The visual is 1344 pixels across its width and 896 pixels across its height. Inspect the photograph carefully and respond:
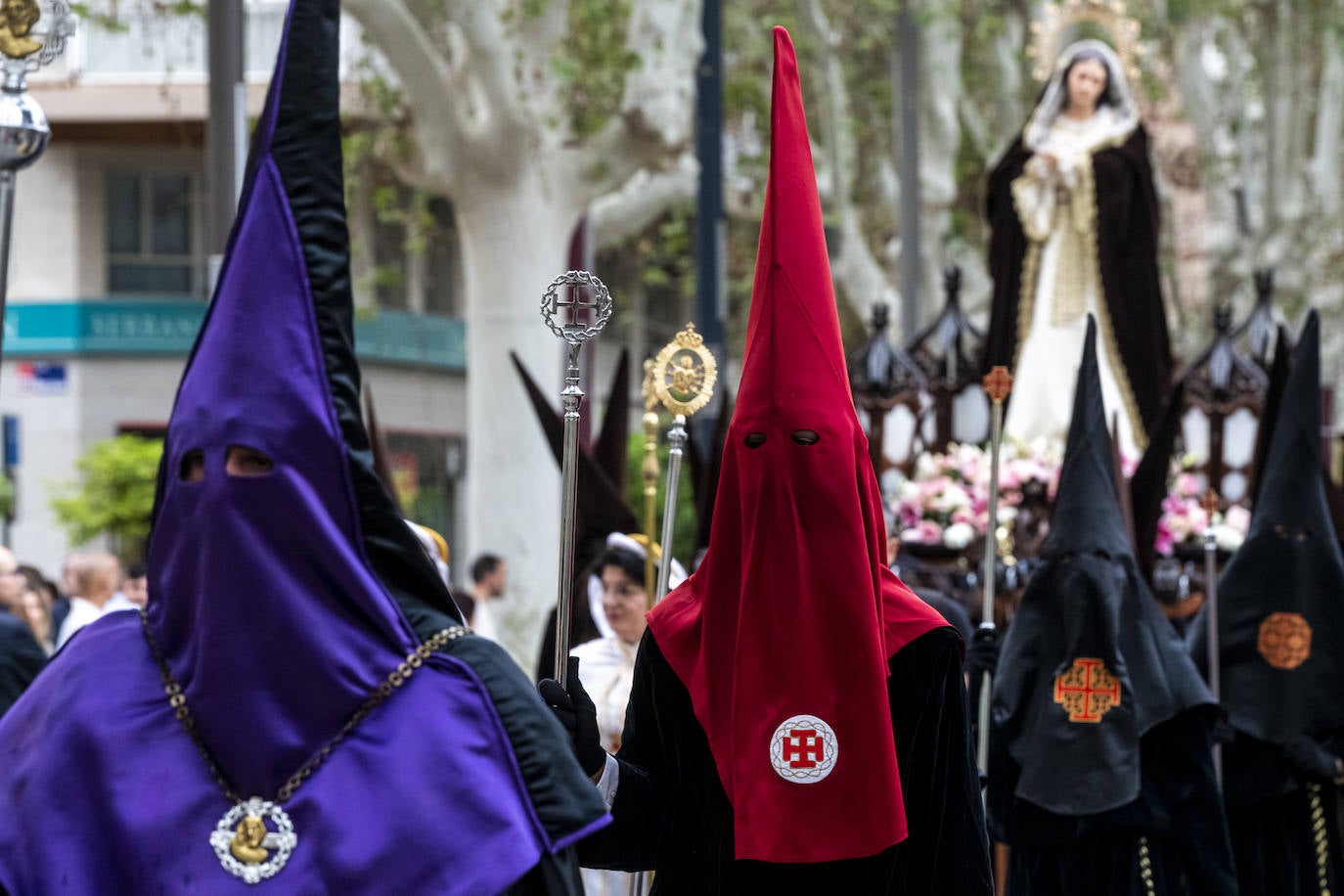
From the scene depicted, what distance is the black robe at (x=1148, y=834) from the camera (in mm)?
6543

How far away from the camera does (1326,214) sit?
23016 mm

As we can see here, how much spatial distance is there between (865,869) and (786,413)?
930 mm

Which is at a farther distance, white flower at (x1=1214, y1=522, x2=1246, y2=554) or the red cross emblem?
white flower at (x1=1214, y1=522, x2=1246, y2=554)

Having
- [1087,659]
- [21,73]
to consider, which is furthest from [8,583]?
[1087,659]

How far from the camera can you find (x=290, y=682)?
3396mm

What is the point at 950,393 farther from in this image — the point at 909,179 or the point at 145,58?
the point at 145,58

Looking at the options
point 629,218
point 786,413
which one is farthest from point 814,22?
point 786,413

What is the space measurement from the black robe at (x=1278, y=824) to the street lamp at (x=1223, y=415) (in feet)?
16.4

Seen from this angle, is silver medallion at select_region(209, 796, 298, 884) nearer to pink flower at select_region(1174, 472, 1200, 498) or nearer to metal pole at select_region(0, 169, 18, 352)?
metal pole at select_region(0, 169, 18, 352)

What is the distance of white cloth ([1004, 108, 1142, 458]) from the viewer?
1262 centimetres

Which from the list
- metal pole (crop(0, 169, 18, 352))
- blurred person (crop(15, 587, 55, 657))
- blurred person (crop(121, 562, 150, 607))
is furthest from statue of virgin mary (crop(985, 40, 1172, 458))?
metal pole (crop(0, 169, 18, 352))

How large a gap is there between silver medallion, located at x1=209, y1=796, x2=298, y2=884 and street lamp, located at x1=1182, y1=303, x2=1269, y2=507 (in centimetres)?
964

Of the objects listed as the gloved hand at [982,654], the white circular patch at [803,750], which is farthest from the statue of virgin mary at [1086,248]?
the white circular patch at [803,750]

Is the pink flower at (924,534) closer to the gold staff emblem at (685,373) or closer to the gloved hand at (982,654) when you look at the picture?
the gloved hand at (982,654)
